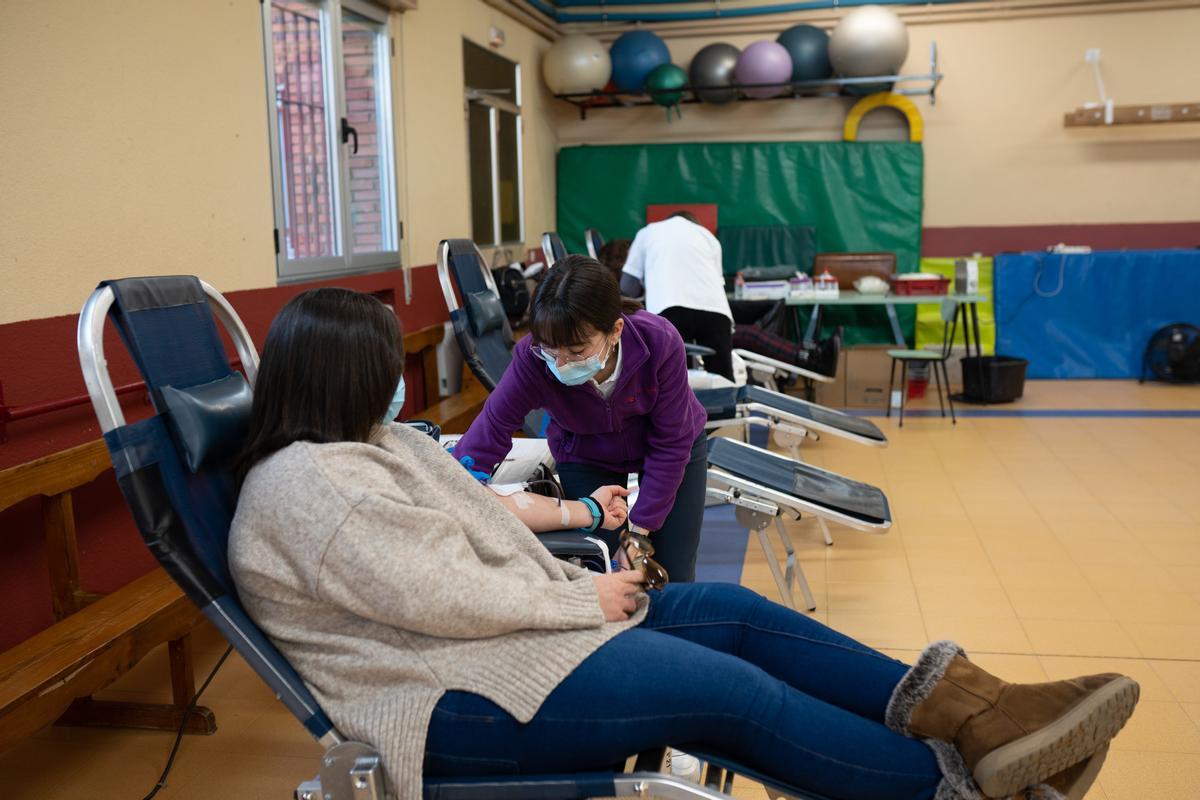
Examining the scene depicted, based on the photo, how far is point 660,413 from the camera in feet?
8.43

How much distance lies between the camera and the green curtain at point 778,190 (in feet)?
27.5

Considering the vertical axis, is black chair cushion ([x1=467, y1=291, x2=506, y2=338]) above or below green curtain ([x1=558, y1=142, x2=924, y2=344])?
below

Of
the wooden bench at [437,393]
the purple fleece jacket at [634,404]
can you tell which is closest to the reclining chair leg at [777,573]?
the purple fleece jacket at [634,404]

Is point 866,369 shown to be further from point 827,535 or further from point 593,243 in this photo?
point 827,535

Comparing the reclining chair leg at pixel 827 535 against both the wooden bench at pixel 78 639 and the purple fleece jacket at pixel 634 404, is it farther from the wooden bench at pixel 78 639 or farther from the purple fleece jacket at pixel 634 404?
the wooden bench at pixel 78 639

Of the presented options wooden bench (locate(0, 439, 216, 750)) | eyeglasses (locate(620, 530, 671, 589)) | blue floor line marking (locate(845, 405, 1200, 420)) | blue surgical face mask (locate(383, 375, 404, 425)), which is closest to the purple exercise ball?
blue floor line marking (locate(845, 405, 1200, 420))

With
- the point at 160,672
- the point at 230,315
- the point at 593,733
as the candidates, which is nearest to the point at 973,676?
the point at 593,733

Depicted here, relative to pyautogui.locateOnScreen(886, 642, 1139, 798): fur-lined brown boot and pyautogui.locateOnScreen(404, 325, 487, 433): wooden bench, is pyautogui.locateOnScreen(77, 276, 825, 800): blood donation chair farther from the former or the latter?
pyautogui.locateOnScreen(404, 325, 487, 433): wooden bench

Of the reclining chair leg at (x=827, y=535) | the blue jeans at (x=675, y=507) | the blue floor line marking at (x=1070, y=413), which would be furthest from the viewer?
the blue floor line marking at (x=1070, y=413)

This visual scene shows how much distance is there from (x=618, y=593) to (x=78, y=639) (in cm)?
145

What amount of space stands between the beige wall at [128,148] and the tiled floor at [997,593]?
46.8 inches

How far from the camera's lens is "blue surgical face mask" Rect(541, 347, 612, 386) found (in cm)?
238

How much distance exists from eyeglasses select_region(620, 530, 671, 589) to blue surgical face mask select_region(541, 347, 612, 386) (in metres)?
0.46

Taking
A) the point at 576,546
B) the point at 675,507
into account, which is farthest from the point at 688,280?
the point at 576,546
